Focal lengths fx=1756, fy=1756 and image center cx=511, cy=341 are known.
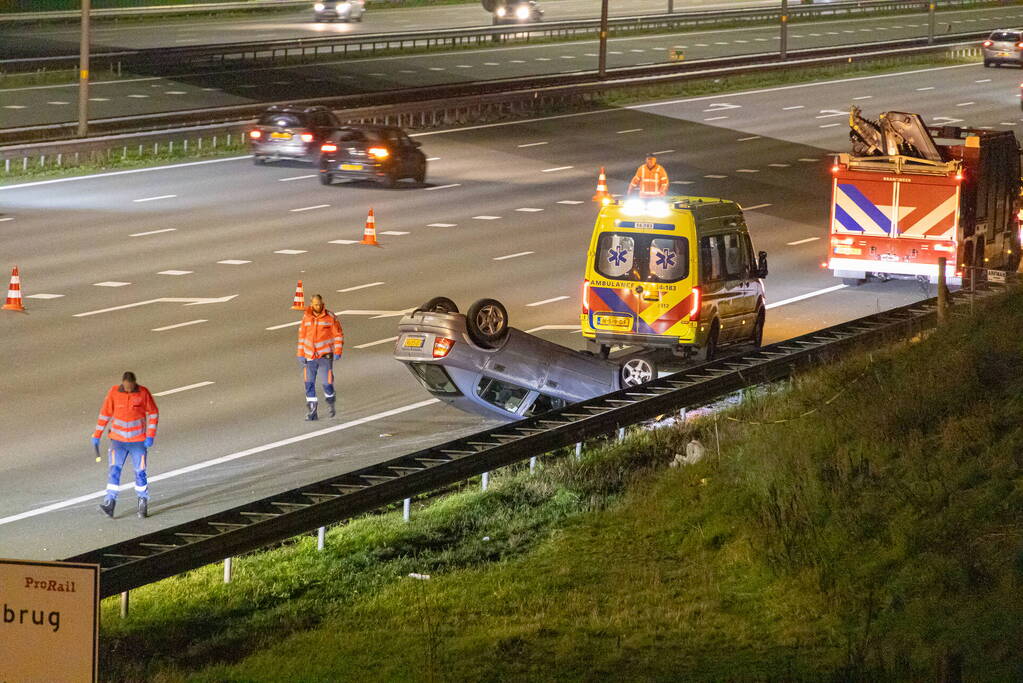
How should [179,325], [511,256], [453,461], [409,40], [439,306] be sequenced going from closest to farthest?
→ [453,461] < [439,306] < [179,325] < [511,256] < [409,40]

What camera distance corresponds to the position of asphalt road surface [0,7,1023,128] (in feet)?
168

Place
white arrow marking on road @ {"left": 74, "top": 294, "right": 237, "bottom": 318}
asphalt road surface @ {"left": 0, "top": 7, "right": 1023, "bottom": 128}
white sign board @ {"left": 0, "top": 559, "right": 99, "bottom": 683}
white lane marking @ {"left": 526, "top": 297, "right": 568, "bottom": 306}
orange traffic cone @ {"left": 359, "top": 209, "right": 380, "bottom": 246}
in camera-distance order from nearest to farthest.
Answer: white sign board @ {"left": 0, "top": 559, "right": 99, "bottom": 683} < white arrow marking on road @ {"left": 74, "top": 294, "right": 237, "bottom": 318} < white lane marking @ {"left": 526, "top": 297, "right": 568, "bottom": 306} < orange traffic cone @ {"left": 359, "top": 209, "right": 380, "bottom": 246} < asphalt road surface @ {"left": 0, "top": 7, "right": 1023, "bottom": 128}

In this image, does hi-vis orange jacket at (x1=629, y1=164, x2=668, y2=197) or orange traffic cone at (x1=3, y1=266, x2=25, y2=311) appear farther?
orange traffic cone at (x1=3, y1=266, x2=25, y2=311)

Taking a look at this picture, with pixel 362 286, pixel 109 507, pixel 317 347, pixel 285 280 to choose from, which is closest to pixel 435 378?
pixel 317 347

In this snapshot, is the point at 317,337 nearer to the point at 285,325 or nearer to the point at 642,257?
the point at 642,257

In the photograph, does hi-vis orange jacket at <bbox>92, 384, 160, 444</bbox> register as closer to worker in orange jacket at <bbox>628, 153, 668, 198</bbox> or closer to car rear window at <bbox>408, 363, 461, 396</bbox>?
car rear window at <bbox>408, 363, 461, 396</bbox>

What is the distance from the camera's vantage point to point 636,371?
19719mm

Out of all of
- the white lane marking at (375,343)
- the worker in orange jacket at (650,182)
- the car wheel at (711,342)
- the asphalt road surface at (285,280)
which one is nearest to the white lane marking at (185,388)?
the asphalt road surface at (285,280)

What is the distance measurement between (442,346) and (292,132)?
76.2ft

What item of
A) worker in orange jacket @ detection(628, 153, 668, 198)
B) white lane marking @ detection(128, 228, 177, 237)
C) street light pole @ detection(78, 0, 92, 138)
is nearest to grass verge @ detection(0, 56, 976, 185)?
street light pole @ detection(78, 0, 92, 138)

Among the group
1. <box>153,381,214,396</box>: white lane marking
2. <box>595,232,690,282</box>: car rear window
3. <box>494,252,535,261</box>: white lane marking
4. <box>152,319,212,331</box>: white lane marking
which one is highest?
<box>595,232,690,282</box>: car rear window

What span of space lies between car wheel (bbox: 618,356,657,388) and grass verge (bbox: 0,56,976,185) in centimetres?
2262

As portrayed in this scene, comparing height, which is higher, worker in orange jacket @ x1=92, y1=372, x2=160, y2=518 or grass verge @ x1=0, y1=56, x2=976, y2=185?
grass verge @ x1=0, y1=56, x2=976, y2=185

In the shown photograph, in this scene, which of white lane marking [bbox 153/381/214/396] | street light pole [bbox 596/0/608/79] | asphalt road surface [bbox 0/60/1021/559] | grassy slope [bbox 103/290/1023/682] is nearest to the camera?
grassy slope [bbox 103/290/1023/682]
